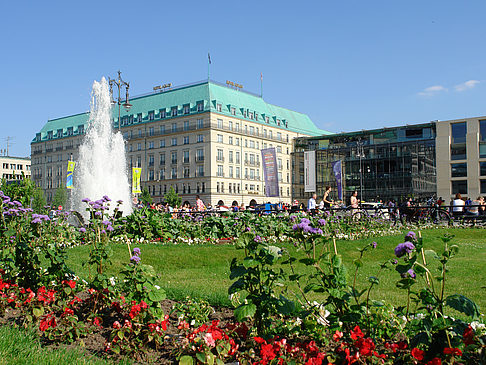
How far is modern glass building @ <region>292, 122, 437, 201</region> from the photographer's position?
77188mm

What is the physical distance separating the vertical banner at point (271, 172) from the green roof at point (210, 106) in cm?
5408

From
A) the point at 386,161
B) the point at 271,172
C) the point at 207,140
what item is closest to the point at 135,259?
the point at 271,172

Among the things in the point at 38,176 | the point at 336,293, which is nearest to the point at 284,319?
the point at 336,293

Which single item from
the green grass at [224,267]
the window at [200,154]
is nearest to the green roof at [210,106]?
the window at [200,154]

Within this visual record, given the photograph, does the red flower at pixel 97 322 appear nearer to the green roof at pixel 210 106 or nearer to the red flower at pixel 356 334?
the red flower at pixel 356 334

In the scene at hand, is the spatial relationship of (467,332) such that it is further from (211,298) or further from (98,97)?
(98,97)

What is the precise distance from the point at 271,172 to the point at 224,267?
19.5 metres

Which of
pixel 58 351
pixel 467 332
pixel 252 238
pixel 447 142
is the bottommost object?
pixel 58 351

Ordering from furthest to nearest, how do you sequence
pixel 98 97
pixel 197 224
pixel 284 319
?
pixel 98 97
pixel 197 224
pixel 284 319

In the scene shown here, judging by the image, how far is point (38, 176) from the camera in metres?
110

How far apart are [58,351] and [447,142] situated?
71.9 meters

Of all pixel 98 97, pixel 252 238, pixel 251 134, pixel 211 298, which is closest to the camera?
pixel 252 238

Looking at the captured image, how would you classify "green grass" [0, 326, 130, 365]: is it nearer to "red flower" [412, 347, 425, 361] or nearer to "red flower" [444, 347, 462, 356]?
"red flower" [412, 347, 425, 361]

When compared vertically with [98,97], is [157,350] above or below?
below
